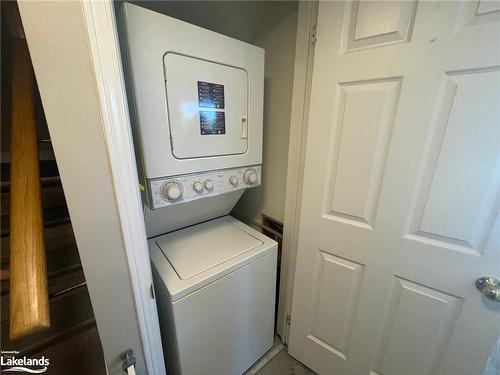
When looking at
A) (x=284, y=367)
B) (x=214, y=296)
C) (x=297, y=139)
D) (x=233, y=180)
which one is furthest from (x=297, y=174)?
(x=284, y=367)

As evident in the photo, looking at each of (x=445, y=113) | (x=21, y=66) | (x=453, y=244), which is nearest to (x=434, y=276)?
(x=453, y=244)

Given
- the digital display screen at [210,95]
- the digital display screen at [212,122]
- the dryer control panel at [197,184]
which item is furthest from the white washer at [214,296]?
the digital display screen at [210,95]

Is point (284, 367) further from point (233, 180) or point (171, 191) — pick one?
point (171, 191)

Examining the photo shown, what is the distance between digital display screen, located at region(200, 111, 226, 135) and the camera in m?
1.06

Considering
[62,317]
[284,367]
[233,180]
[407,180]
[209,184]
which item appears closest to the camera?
[407,180]

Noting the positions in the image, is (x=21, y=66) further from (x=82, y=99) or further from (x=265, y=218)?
(x=265, y=218)

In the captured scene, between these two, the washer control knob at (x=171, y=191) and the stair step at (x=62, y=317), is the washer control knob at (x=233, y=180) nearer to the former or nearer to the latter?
the washer control knob at (x=171, y=191)

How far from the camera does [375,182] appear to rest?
1.02m

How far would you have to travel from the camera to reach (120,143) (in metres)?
0.64

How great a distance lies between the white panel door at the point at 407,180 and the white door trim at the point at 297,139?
0.07m

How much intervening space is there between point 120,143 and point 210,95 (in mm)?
585

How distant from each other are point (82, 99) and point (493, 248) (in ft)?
5.13

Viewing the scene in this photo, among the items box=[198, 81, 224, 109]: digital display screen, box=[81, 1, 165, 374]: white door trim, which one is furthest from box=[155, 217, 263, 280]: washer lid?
box=[198, 81, 224, 109]: digital display screen

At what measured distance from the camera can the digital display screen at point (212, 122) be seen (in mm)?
1063
